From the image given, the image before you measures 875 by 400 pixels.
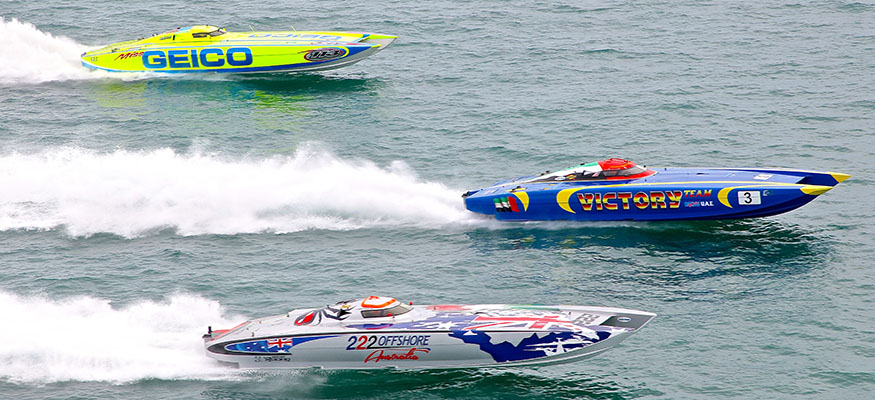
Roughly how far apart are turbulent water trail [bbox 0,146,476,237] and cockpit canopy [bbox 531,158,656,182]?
403cm

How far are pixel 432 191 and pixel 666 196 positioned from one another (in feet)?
29.3

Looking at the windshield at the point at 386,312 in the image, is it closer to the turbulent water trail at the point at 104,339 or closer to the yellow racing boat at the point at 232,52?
the turbulent water trail at the point at 104,339

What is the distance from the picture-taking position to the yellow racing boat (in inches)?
2206

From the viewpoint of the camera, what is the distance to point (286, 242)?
125 feet

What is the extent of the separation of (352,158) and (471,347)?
18.4 metres

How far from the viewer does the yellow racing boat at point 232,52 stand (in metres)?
56.0

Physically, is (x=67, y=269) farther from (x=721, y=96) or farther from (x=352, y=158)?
(x=721, y=96)

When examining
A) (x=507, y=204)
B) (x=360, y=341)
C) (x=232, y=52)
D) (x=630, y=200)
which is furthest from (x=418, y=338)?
(x=232, y=52)

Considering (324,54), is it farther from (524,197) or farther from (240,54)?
(524,197)

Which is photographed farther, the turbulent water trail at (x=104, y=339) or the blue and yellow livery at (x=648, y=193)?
the blue and yellow livery at (x=648, y=193)

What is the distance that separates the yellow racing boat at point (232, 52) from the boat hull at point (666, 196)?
19.1m

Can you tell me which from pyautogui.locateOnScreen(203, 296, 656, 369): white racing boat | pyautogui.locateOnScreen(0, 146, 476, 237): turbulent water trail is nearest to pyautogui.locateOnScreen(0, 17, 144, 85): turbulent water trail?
pyautogui.locateOnScreen(0, 146, 476, 237): turbulent water trail

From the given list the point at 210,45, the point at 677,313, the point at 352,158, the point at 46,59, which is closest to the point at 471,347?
the point at 677,313

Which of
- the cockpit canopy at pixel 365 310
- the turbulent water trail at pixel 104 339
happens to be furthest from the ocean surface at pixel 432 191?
the cockpit canopy at pixel 365 310
